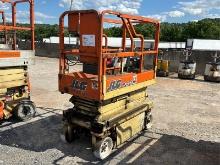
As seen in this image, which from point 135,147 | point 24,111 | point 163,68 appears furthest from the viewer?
point 163,68

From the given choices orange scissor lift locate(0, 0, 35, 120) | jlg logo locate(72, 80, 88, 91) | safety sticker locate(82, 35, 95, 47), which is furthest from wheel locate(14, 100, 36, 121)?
safety sticker locate(82, 35, 95, 47)

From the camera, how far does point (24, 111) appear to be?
885 cm

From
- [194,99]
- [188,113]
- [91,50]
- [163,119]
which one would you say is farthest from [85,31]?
[194,99]

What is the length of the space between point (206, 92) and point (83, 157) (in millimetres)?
9328

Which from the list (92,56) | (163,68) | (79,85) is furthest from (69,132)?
(163,68)

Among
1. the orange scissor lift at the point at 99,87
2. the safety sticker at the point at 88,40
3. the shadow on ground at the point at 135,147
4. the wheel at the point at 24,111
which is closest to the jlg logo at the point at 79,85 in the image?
the orange scissor lift at the point at 99,87

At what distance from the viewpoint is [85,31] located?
6.05 m

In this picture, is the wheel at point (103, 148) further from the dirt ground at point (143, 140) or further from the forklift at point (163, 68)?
the forklift at point (163, 68)

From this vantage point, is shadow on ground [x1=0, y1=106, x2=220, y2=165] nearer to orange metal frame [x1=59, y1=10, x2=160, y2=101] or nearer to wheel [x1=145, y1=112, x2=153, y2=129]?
wheel [x1=145, y1=112, x2=153, y2=129]

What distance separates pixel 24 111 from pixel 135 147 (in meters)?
3.92

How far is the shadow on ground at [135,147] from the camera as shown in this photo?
6473 millimetres

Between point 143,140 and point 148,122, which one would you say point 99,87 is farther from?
point 148,122

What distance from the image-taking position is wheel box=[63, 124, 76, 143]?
708 centimetres

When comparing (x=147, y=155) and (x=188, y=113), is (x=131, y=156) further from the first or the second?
(x=188, y=113)
